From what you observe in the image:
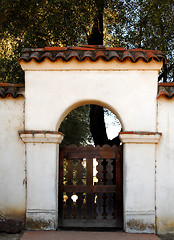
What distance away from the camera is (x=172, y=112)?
230 inches

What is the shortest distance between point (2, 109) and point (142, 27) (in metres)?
5.40

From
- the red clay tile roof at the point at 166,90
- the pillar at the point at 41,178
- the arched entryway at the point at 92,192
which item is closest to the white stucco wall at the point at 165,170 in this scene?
the red clay tile roof at the point at 166,90

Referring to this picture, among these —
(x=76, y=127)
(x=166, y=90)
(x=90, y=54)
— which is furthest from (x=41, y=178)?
(x=76, y=127)

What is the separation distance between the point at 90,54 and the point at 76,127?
8089 millimetres

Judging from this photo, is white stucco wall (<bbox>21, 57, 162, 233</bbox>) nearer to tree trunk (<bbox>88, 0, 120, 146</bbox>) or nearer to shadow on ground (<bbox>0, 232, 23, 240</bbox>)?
shadow on ground (<bbox>0, 232, 23, 240</bbox>)

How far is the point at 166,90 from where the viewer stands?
5922 millimetres

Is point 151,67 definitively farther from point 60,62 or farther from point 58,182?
point 58,182

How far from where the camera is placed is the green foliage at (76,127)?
12.9 metres

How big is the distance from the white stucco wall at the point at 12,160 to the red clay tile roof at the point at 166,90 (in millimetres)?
2786

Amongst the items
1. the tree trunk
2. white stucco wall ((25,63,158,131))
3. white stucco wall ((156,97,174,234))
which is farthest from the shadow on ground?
the tree trunk

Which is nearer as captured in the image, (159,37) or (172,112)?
(172,112)

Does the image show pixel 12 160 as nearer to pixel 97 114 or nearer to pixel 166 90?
pixel 166 90

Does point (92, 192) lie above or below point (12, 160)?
below

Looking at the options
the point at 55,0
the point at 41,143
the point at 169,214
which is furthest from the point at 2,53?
the point at 169,214
